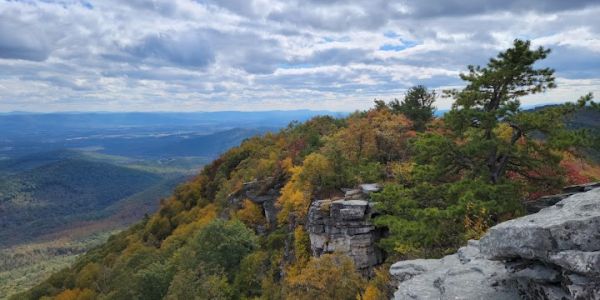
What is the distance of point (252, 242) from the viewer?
55719 millimetres

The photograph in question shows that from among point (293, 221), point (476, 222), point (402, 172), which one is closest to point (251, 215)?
point (293, 221)

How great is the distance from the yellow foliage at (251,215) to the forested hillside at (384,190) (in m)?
0.18

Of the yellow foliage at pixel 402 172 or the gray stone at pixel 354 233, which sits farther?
the yellow foliage at pixel 402 172

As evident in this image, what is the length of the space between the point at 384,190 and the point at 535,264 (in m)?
20.7

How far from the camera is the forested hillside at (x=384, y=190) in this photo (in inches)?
1059

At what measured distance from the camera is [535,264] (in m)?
13.5

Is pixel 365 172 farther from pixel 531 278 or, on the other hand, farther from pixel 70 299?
pixel 70 299

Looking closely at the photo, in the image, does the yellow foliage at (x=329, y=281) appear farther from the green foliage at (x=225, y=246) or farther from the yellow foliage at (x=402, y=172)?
the green foliage at (x=225, y=246)

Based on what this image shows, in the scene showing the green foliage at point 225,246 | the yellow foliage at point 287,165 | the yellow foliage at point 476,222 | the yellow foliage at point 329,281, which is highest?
the yellow foliage at point 476,222

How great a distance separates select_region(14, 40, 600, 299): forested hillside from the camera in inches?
1059

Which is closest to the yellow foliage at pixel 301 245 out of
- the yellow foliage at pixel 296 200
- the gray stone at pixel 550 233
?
the yellow foliage at pixel 296 200

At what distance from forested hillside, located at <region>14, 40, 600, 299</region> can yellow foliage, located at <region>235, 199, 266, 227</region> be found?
0.18m

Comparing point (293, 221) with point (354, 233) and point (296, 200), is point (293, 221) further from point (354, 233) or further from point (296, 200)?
point (354, 233)

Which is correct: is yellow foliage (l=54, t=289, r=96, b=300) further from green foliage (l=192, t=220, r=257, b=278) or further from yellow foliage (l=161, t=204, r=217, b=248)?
green foliage (l=192, t=220, r=257, b=278)
